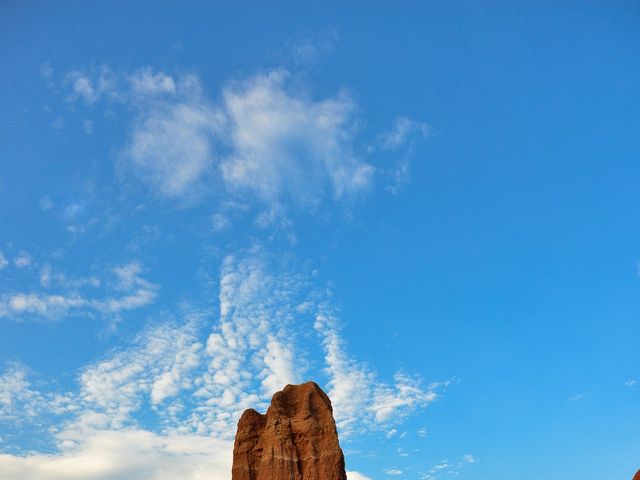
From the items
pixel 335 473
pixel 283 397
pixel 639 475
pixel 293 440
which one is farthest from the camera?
pixel 283 397

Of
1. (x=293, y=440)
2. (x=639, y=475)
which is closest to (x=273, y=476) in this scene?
(x=293, y=440)

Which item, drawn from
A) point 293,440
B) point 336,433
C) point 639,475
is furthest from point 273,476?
point 639,475

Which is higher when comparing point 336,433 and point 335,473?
point 336,433

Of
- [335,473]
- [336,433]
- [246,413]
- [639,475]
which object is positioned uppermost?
[246,413]

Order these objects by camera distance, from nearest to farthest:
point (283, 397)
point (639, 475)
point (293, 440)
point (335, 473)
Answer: point (639, 475) → point (335, 473) → point (293, 440) → point (283, 397)

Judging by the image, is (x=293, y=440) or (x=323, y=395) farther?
(x=323, y=395)

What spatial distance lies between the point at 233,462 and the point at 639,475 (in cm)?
3527

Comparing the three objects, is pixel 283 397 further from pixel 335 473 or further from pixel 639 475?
pixel 639 475

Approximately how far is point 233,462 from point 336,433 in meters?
10.8

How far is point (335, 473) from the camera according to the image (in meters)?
44.9

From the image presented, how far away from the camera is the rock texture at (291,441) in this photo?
45594 millimetres

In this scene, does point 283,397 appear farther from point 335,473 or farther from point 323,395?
point 335,473

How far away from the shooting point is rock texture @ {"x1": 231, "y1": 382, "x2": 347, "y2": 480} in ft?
150

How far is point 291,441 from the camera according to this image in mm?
47375
